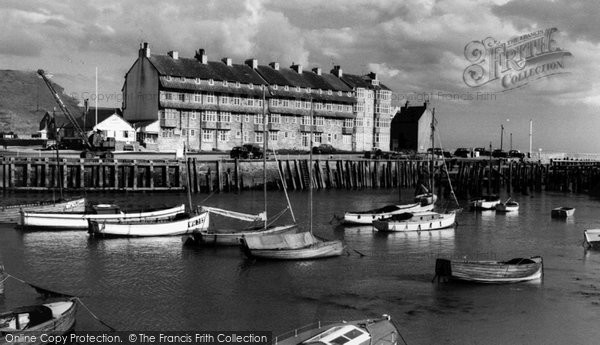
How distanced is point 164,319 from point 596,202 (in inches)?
2863

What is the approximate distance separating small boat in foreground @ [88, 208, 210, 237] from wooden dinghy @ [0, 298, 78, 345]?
71.1 ft

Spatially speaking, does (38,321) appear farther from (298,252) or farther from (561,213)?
(561,213)

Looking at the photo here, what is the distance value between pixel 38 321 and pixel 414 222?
34443mm

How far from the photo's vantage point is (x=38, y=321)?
22.6 m

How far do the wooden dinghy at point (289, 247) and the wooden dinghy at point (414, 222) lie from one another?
1122 centimetres

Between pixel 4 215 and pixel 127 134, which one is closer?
pixel 4 215

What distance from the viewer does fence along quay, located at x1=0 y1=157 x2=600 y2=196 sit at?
71688 mm

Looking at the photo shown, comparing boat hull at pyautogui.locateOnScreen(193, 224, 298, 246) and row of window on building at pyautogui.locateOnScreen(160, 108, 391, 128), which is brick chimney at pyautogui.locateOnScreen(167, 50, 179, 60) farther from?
boat hull at pyautogui.locateOnScreen(193, 224, 298, 246)

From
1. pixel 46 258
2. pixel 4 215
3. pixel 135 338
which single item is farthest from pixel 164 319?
pixel 4 215

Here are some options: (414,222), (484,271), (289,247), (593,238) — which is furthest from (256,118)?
(484,271)

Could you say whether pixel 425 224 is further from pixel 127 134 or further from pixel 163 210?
pixel 127 134

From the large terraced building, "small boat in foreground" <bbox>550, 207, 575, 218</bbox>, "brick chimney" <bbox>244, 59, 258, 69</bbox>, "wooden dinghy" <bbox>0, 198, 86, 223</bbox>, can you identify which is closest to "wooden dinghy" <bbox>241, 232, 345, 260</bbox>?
"wooden dinghy" <bbox>0, 198, 86, 223</bbox>

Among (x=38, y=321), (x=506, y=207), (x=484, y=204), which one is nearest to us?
(x=38, y=321)

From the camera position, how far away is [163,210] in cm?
5028
